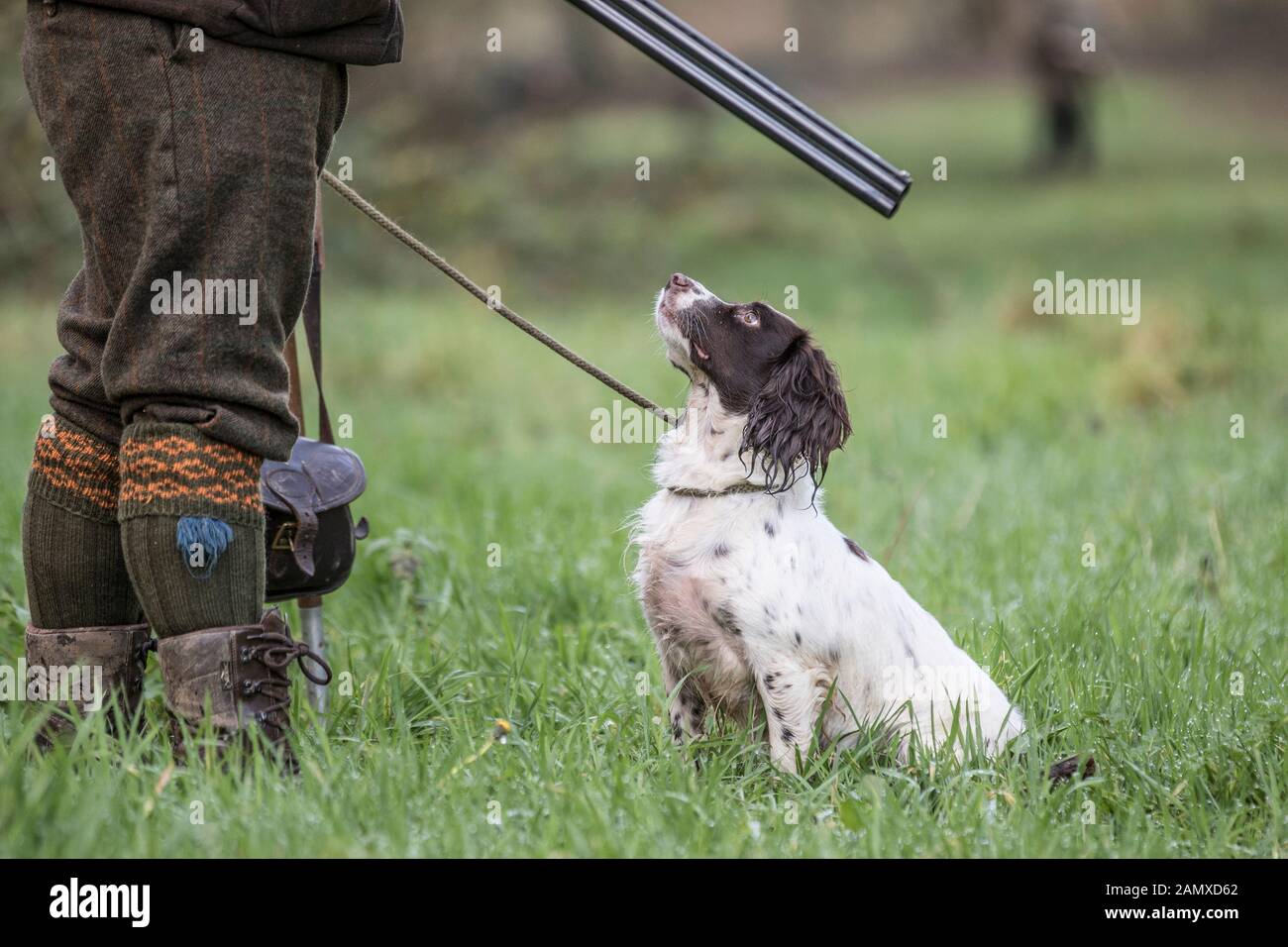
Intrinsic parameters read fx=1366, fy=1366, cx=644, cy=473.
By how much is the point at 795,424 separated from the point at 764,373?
0.80ft

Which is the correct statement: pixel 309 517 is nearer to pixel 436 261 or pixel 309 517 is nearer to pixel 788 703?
pixel 436 261

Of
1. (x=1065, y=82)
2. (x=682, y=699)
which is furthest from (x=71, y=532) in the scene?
(x=1065, y=82)

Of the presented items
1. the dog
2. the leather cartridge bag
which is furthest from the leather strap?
the dog

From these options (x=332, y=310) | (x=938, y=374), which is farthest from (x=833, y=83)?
(x=938, y=374)

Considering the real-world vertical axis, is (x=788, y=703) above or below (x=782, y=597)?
below

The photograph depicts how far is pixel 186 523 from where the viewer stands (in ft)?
8.29

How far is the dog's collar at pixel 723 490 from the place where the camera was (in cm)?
341

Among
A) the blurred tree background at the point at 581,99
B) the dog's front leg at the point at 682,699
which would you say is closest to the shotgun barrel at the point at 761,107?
the dog's front leg at the point at 682,699

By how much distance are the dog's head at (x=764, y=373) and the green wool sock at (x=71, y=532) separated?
1.48m

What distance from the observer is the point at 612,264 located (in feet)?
45.0

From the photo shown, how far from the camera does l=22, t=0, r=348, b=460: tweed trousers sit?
245cm

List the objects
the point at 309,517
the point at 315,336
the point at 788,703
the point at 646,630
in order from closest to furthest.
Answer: the point at 309,517, the point at 788,703, the point at 315,336, the point at 646,630

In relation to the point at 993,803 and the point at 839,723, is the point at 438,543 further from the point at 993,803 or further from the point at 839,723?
the point at 993,803

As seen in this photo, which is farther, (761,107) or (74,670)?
(761,107)
